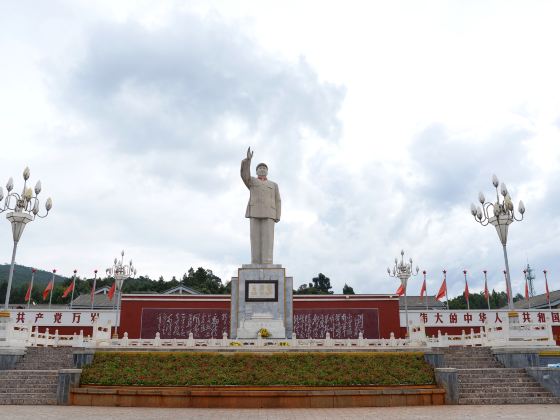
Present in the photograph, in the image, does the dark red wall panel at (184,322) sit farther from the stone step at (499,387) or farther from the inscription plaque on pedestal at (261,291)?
the stone step at (499,387)

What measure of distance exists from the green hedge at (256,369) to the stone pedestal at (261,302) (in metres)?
3.90

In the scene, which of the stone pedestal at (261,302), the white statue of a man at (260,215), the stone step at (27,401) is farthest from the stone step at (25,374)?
the white statue of a man at (260,215)

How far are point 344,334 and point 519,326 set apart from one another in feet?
28.4

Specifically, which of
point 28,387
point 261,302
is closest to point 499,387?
point 261,302

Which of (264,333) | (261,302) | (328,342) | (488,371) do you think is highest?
(261,302)

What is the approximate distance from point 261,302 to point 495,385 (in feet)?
25.9

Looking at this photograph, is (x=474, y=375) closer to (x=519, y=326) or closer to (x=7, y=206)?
(x=519, y=326)

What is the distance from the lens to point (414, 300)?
119ft

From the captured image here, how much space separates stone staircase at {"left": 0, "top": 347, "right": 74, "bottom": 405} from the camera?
10.4m

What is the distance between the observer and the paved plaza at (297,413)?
8242mm

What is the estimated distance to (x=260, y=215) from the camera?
17188 millimetres

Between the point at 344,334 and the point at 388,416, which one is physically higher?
the point at 344,334

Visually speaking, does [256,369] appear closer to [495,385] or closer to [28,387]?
[28,387]

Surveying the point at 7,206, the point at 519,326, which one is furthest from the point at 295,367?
the point at 7,206
